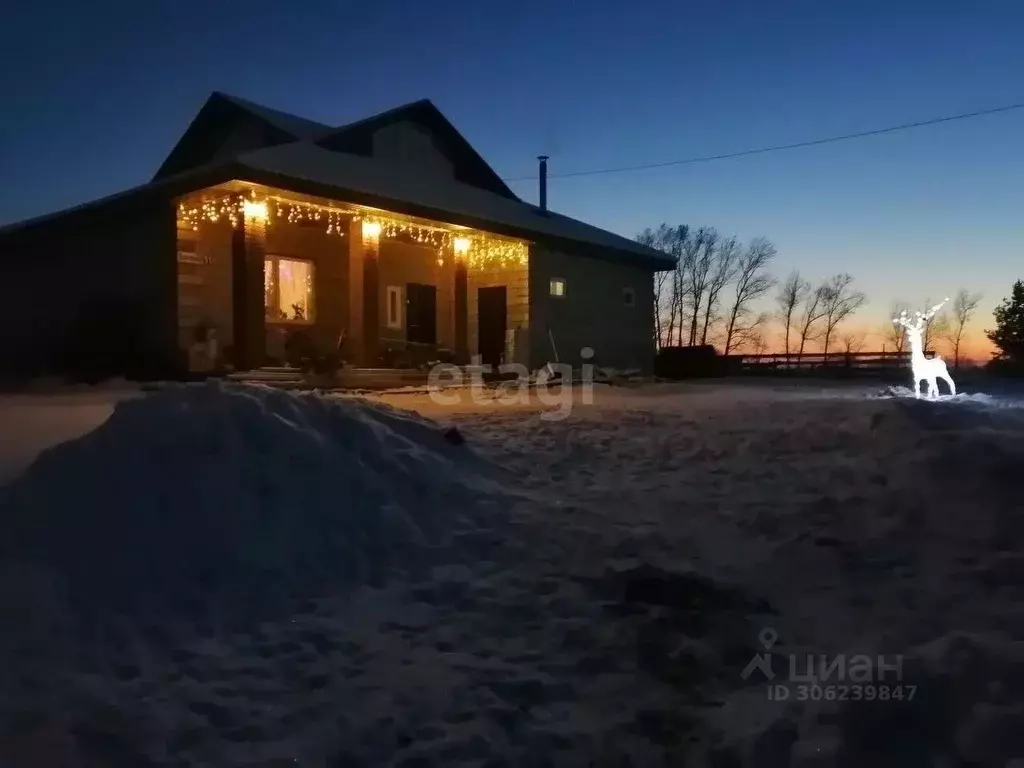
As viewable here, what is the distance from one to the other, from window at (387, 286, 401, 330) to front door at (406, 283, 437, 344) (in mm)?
257

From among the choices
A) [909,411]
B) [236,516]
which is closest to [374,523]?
[236,516]

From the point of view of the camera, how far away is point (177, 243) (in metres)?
11.6

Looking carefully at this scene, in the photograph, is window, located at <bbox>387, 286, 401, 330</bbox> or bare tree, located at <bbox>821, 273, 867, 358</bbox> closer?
window, located at <bbox>387, 286, 401, 330</bbox>

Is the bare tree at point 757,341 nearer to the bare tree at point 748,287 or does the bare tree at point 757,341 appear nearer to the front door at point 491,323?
the bare tree at point 748,287

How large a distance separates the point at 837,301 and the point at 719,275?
9552mm

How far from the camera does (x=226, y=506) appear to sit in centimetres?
441

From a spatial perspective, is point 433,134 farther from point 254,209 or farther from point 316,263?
point 254,209

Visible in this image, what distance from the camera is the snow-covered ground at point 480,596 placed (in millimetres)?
2695

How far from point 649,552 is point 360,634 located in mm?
1749

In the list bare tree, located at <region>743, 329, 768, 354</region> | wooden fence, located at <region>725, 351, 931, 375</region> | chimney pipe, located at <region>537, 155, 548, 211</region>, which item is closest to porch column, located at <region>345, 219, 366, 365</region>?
chimney pipe, located at <region>537, 155, 548, 211</region>

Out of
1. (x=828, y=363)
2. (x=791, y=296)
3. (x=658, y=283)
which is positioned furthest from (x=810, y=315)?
(x=828, y=363)

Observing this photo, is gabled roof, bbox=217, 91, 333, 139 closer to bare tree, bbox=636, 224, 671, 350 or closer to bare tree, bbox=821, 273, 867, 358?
bare tree, bbox=636, 224, 671, 350

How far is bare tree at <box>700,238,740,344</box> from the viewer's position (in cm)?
4753

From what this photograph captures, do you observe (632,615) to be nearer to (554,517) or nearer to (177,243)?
(554,517)
